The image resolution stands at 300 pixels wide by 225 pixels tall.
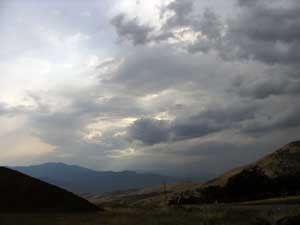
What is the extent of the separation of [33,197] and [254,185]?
78515 millimetres

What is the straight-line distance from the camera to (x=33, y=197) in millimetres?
60719

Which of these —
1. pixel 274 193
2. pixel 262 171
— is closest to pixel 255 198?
pixel 274 193

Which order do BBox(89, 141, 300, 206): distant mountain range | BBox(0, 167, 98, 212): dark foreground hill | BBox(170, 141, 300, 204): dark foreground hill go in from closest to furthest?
BBox(0, 167, 98, 212): dark foreground hill, BBox(89, 141, 300, 206): distant mountain range, BBox(170, 141, 300, 204): dark foreground hill

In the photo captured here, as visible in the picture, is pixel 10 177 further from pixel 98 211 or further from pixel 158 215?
pixel 158 215

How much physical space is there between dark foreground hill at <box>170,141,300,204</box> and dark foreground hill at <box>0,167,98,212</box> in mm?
61085

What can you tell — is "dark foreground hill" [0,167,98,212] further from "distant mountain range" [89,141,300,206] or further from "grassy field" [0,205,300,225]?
"distant mountain range" [89,141,300,206]

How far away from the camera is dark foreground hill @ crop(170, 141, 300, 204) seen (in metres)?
121

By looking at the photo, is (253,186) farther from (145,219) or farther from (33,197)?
(145,219)

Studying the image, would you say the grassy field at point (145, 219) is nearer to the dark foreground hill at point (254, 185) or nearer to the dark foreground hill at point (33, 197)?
the dark foreground hill at point (33, 197)

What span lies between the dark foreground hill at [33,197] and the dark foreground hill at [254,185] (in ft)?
200

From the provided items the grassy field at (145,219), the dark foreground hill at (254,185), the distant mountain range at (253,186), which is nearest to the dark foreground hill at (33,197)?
the grassy field at (145,219)

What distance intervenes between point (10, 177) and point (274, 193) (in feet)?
256

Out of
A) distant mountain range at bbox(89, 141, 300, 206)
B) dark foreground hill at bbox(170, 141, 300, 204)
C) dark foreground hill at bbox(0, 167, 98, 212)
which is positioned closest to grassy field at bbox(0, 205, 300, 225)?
dark foreground hill at bbox(0, 167, 98, 212)

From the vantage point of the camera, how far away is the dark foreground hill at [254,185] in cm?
12088
